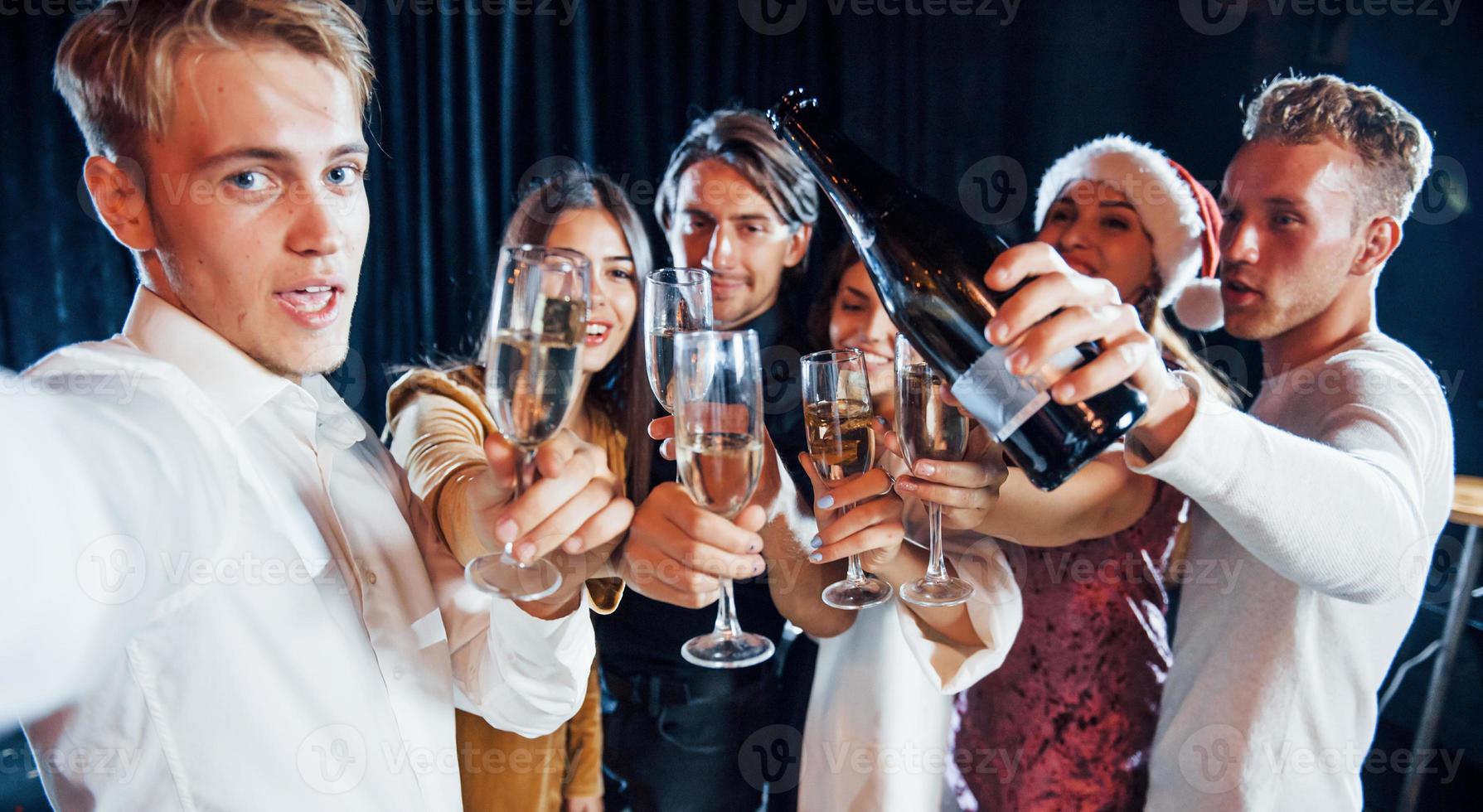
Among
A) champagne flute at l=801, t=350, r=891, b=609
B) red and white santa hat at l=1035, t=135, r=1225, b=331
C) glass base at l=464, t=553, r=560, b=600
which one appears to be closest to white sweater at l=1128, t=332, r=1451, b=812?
red and white santa hat at l=1035, t=135, r=1225, b=331

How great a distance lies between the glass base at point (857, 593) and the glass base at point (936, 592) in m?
0.04

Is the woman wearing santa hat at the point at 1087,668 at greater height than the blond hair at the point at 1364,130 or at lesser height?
lesser

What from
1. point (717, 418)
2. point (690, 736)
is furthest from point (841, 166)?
point (690, 736)

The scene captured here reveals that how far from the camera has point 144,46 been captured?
0.96 metres

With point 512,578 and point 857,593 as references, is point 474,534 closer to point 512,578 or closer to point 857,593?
point 512,578

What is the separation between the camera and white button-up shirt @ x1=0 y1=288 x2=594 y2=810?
0.74 metres

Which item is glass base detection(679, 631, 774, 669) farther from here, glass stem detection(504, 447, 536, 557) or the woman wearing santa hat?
the woman wearing santa hat

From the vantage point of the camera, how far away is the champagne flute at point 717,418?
0.77 meters

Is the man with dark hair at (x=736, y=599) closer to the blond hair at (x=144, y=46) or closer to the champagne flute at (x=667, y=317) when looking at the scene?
the champagne flute at (x=667, y=317)

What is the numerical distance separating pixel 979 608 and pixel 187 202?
1.09 metres

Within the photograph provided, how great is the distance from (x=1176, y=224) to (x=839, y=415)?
0.91 metres

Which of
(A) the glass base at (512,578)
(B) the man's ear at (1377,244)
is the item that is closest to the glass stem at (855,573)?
(A) the glass base at (512,578)

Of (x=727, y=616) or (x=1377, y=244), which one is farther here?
(x=1377, y=244)

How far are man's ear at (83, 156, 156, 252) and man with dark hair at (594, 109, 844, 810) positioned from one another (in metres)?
0.82
